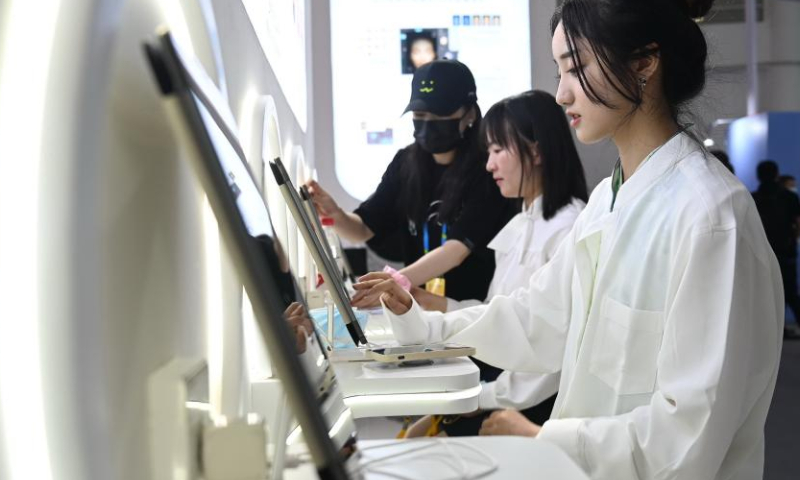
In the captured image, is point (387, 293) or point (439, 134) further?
point (439, 134)

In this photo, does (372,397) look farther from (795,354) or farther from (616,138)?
(795,354)

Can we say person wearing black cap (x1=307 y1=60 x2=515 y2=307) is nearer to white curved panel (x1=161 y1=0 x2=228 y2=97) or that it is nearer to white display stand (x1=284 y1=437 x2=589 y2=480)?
white display stand (x1=284 y1=437 x2=589 y2=480)

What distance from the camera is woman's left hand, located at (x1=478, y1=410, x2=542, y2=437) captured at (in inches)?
50.0

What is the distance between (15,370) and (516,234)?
1.98 meters

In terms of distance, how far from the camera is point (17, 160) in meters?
0.34

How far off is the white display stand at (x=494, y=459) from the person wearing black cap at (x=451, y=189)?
162 centimetres

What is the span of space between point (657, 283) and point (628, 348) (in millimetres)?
97

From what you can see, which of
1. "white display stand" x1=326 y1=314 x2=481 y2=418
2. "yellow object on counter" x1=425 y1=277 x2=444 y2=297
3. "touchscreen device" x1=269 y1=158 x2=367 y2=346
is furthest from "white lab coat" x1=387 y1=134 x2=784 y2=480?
"yellow object on counter" x1=425 y1=277 x2=444 y2=297

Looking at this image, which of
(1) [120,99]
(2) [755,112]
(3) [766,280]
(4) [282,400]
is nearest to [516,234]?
(3) [766,280]

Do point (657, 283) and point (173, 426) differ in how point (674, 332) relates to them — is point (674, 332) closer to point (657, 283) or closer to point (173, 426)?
point (657, 283)

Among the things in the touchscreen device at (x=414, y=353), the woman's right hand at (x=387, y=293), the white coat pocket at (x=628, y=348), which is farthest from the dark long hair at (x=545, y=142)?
the white coat pocket at (x=628, y=348)

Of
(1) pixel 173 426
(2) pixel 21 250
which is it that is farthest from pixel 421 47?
(2) pixel 21 250

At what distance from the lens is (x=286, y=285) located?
570mm

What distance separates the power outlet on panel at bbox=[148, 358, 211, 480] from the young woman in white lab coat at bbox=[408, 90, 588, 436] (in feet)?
5.19
